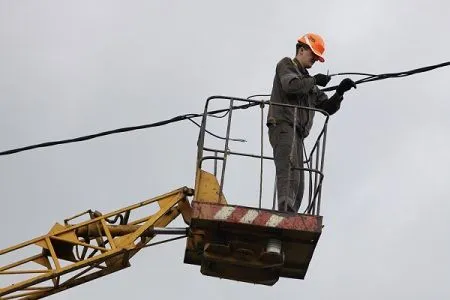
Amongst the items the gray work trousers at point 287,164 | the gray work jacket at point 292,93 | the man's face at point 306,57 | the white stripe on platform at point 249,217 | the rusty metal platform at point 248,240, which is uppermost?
the man's face at point 306,57

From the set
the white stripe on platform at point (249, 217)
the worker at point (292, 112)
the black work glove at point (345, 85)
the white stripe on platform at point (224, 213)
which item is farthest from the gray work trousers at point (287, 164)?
the black work glove at point (345, 85)

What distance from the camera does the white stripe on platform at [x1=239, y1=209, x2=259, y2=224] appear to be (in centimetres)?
1175

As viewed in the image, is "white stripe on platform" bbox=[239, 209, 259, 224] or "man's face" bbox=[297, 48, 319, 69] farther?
"man's face" bbox=[297, 48, 319, 69]

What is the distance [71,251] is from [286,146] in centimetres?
267

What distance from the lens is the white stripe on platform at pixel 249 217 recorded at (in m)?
11.8

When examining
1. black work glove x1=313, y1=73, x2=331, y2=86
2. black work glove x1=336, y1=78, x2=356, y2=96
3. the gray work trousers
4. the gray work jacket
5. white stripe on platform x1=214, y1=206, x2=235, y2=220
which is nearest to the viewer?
white stripe on platform x1=214, y1=206, x2=235, y2=220

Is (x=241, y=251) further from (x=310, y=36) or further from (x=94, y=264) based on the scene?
(x=310, y=36)

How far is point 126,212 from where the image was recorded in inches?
505

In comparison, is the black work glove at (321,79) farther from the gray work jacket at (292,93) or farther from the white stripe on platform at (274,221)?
the white stripe on platform at (274,221)

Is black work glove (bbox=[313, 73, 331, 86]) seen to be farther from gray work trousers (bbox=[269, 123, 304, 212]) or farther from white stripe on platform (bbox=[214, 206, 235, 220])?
white stripe on platform (bbox=[214, 206, 235, 220])

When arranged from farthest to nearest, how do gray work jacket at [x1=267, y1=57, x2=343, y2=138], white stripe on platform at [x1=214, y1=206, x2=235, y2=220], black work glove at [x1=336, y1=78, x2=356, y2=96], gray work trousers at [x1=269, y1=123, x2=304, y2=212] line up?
black work glove at [x1=336, y1=78, x2=356, y2=96] < gray work jacket at [x1=267, y1=57, x2=343, y2=138] < gray work trousers at [x1=269, y1=123, x2=304, y2=212] < white stripe on platform at [x1=214, y1=206, x2=235, y2=220]

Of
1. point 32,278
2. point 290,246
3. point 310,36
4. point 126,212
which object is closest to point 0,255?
point 32,278

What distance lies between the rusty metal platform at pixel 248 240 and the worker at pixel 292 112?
14.5 inches

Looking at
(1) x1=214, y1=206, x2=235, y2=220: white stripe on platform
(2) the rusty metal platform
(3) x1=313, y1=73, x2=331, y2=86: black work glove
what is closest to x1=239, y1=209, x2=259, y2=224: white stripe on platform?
(2) the rusty metal platform
